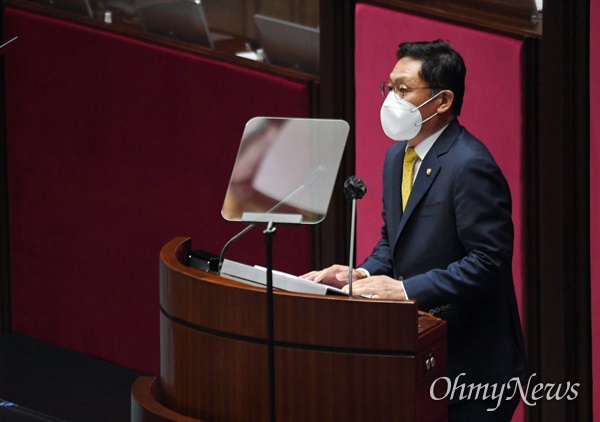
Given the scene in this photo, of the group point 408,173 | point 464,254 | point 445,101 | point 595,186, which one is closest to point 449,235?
point 464,254

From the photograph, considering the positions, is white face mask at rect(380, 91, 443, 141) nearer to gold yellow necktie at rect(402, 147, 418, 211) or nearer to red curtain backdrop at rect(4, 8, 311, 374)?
gold yellow necktie at rect(402, 147, 418, 211)

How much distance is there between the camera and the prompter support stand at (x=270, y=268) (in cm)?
204

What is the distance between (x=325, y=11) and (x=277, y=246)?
2.73 feet

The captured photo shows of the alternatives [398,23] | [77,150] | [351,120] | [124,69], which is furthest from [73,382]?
[398,23]

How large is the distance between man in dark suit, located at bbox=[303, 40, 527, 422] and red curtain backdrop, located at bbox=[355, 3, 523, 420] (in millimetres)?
651

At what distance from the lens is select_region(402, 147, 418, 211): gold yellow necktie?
259cm

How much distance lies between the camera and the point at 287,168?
2.17m

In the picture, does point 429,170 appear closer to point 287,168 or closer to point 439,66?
point 439,66

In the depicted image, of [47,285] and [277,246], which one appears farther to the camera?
[47,285]

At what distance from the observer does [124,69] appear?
4.24 meters

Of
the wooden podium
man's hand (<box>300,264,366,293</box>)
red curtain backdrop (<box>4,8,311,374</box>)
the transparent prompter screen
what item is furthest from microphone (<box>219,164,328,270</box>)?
red curtain backdrop (<box>4,8,311,374</box>)

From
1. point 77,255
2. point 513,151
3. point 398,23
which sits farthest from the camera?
point 77,255

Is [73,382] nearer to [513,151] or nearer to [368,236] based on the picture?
[368,236]

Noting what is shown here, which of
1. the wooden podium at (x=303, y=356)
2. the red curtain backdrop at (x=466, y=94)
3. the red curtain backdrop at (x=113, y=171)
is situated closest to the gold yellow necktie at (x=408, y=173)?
the wooden podium at (x=303, y=356)
